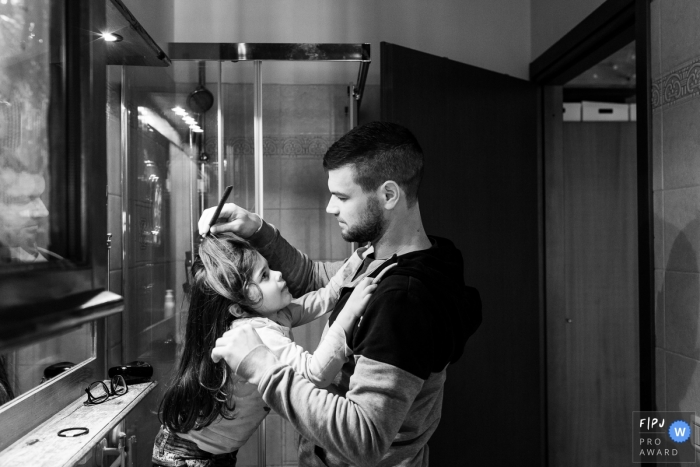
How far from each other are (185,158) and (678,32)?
150 cm

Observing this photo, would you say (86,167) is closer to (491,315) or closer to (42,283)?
(42,283)

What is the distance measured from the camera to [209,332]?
144 centimetres

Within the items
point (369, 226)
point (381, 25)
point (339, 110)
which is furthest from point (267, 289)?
point (381, 25)

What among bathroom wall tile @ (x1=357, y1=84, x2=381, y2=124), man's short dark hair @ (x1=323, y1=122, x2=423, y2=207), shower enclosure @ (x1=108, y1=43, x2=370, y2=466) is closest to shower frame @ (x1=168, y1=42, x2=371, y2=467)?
shower enclosure @ (x1=108, y1=43, x2=370, y2=466)

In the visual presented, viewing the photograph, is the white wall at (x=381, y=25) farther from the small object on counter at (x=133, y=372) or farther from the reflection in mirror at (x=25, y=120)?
the reflection in mirror at (x=25, y=120)

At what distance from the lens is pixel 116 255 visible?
1.80 m

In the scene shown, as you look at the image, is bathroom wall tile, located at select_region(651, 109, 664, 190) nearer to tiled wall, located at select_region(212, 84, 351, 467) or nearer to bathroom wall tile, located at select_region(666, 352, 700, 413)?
bathroom wall tile, located at select_region(666, 352, 700, 413)

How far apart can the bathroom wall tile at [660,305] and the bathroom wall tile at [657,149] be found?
0.81ft

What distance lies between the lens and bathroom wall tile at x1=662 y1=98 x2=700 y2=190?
139cm

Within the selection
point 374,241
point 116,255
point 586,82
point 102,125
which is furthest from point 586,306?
point 102,125

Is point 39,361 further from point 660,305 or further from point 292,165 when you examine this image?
point 660,305

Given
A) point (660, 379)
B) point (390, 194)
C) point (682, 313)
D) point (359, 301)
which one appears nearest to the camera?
point (359, 301)

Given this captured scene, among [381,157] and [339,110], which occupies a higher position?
[339,110]

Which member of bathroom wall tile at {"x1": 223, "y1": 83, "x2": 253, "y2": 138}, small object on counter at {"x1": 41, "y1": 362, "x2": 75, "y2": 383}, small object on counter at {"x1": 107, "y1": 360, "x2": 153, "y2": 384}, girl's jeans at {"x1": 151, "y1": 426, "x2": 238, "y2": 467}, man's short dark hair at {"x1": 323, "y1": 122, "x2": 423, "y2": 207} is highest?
bathroom wall tile at {"x1": 223, "y1": 83, "x2": 253, "y2": 138}
